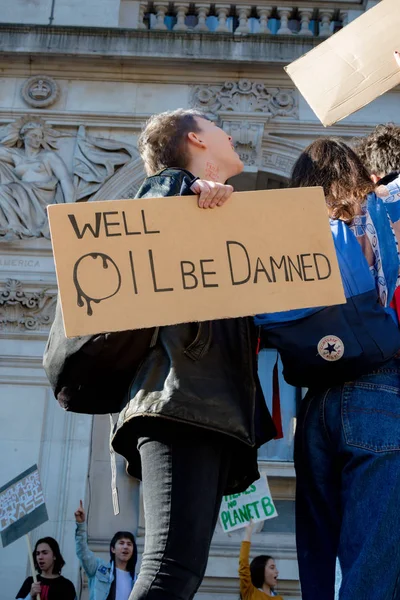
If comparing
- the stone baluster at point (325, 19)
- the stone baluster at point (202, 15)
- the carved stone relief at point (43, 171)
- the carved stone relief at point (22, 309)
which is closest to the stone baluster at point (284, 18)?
the stone baluster at point (325, 19)

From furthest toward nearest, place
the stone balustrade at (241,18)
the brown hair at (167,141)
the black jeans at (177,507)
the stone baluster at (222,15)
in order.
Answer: the stone balustrade at (241,18) → the stone baluster at (222,15) → the brown hair at (167,141) → the black jeans at (177,507)

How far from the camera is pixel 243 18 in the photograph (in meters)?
10.7

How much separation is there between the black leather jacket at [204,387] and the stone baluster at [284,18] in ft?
26.1

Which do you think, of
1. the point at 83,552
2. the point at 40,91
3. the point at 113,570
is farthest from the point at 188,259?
the point at 40,91

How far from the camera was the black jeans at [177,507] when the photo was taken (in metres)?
2.54

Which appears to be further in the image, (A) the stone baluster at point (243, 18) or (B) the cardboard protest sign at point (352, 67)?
(A) the stone baluster at point (243, 18)

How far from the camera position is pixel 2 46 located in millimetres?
9969

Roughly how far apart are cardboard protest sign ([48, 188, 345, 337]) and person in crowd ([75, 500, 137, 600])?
4.06 metres

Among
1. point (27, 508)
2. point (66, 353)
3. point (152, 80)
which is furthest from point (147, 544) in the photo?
point (152, 80)

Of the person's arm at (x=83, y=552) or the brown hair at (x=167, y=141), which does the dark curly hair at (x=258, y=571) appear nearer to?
the person's arm at (x=83, y=552)

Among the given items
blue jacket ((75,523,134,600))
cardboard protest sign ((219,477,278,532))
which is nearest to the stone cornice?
cardboard protest sign ((219,477,278,532))

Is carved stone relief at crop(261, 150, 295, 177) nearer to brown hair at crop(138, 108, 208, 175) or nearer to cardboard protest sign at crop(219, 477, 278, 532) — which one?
cardboard protest sign at crop(219, 477, 278, 532)

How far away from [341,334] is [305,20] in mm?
8534

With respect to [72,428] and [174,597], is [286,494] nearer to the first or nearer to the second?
[72,428]
